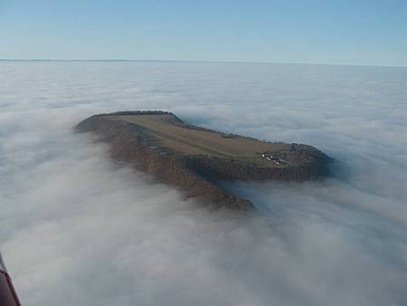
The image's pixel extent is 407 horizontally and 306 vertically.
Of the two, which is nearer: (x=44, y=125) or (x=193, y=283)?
(x=193, y=283)

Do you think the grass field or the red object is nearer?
the red object

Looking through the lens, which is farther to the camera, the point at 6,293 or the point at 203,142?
the point at 203,142

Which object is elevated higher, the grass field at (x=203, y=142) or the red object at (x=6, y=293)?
the red object at (x=6, y=293)

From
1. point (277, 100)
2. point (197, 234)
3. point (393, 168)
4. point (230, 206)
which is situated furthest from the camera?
point (277, 100)

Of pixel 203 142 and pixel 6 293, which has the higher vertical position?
pixel 6 293

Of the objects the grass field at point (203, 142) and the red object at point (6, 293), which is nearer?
the red object at point (6, 293)

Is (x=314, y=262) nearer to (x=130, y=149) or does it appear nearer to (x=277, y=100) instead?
(x=130, y=149)

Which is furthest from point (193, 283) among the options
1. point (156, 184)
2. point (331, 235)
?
point (156, 184)

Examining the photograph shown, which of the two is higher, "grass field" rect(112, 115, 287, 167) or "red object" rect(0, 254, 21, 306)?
"red object" rect(0, 254, 21, 306)

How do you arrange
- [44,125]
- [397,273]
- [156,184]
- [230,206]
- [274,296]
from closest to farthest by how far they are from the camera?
[274,296] → [397,273] → [230,206] → [156,184] → [44,125]

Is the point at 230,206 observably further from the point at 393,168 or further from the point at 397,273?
the point at 393,168
